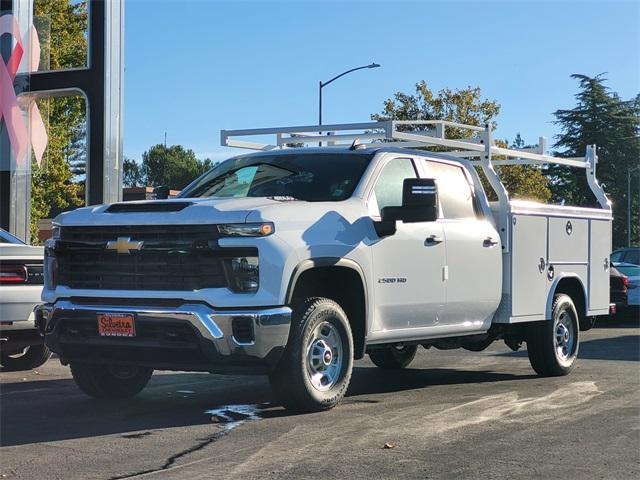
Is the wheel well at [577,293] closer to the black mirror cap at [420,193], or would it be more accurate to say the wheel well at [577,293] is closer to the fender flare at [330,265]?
the black mirror cap at [420,193]

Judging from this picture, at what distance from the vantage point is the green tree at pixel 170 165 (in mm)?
100500

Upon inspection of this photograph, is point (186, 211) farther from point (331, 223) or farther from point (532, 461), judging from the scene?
point (532, 461)

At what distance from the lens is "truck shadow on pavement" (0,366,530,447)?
21.6 ft

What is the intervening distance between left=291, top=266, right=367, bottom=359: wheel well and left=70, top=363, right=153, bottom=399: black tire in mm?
1594

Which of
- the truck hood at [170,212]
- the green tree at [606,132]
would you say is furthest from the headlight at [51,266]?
the green tree at [606,132]

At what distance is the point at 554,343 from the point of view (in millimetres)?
9727

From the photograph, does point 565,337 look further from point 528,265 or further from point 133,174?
point 133,174

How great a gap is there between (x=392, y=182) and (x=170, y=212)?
2160 millimetres

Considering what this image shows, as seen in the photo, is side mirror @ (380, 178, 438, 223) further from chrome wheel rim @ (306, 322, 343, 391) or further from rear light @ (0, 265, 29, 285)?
rear light @ (0, 265, 29, 285)

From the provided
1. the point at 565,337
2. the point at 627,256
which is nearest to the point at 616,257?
the point at 627,256

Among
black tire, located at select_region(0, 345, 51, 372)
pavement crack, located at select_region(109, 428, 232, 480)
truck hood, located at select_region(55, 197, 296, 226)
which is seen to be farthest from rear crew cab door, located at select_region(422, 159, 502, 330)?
black tire, located at select_region(0, 345, 51, 372)

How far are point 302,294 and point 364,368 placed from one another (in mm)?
3747

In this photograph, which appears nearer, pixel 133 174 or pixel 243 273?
pixel 243 273

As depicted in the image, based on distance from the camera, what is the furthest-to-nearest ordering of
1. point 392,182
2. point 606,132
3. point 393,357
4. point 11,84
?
point 606,132 → point 11,84 → point 393,357 → point 392,182
